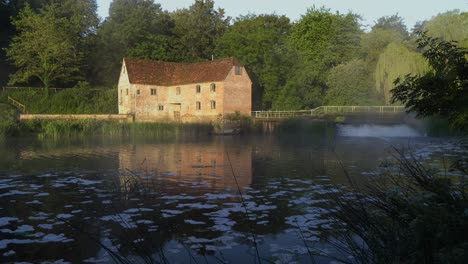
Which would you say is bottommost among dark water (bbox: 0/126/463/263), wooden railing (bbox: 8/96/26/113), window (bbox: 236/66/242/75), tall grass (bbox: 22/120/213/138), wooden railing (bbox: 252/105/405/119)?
dark water (bbox: 0/126/463/263)

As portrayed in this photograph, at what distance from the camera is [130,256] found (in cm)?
757

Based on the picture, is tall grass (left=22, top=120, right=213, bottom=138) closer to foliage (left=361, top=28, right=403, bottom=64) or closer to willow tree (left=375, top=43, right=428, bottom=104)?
willow tree (left=375, top=43, right=428, bottom=104)

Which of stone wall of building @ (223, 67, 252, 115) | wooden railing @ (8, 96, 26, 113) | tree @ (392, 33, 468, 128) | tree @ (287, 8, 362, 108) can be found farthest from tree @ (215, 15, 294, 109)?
tree @ (392, 33, 468, 128)

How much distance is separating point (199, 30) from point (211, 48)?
3547 mm

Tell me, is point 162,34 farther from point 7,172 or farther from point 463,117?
point 463,117

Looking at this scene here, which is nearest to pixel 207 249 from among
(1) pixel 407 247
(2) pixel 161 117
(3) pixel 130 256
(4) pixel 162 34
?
(3) pixel 130 256

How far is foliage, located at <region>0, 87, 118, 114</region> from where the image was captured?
5422 cm

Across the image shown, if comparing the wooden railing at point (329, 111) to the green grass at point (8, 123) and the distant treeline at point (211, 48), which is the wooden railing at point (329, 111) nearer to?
the distant treeline at point (211, 48)

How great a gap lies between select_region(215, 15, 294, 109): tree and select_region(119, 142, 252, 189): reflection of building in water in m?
33.2

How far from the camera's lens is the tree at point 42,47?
54719 millimetres

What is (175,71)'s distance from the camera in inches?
2418

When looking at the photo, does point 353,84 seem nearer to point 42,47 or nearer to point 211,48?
point 211,48

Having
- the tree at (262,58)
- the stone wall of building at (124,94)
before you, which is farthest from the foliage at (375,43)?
the stone wall of building at (124,94)

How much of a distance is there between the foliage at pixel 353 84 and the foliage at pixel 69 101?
31.3 metres
